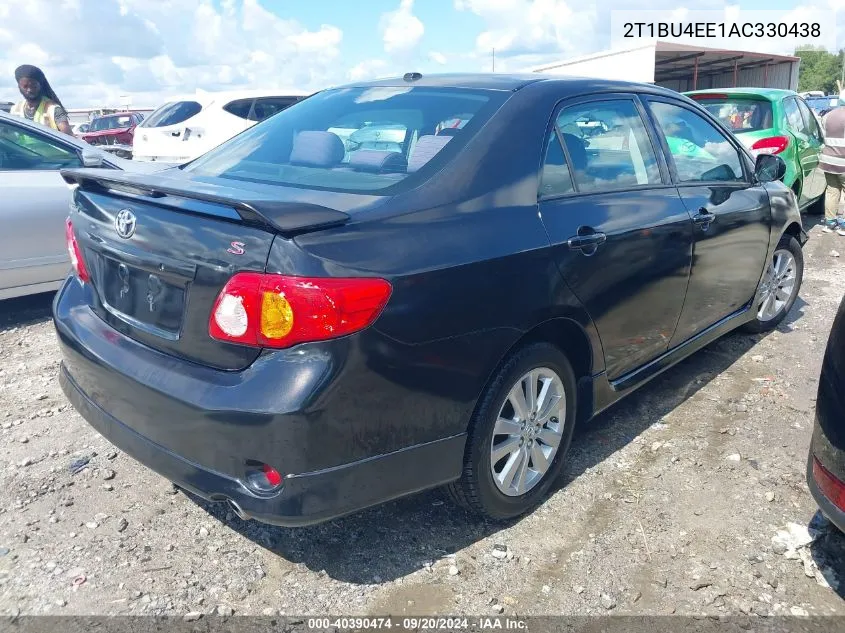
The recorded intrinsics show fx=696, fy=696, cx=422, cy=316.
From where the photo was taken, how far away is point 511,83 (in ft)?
9.61

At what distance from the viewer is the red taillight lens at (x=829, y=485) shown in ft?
7.06

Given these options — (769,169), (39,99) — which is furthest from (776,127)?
(39,99)

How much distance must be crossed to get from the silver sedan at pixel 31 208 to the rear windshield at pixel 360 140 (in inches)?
91.7

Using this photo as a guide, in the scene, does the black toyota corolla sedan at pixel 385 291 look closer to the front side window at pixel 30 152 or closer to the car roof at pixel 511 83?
the car roof at pixel 511 83

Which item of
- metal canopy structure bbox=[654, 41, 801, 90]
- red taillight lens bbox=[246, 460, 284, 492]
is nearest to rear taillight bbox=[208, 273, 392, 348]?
red taillight lens bbox=[246, 460, 284, 492]

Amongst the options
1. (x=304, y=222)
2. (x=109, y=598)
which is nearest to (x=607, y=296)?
(x=304, y=222)

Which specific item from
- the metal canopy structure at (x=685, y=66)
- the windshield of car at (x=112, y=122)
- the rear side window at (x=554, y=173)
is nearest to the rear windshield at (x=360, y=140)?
the rear side window at (x=554, y=173)

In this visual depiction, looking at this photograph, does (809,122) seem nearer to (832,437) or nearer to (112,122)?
(832,437)

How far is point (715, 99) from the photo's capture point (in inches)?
323

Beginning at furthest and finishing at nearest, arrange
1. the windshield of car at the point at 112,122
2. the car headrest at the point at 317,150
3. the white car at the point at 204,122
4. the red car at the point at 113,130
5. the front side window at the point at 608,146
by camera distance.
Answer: the windshield of car at the point at 112,122 < the red car at the point at 113,130 < the white car at the point at 204,122 < the front side window at the point at 608,146 < the car headrest at the point at 317,150

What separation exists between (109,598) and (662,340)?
104 inches

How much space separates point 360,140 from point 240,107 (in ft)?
24.1

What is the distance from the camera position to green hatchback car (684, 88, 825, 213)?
299 inches

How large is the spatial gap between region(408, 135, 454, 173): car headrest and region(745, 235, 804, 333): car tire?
9.51 ft
